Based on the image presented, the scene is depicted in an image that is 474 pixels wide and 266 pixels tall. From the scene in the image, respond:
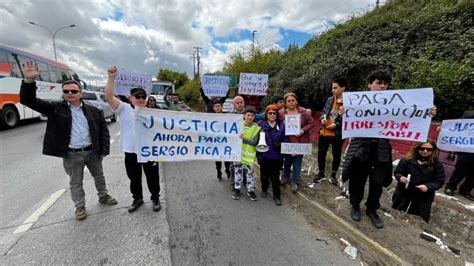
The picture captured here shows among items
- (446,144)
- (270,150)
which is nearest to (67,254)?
(270,150)

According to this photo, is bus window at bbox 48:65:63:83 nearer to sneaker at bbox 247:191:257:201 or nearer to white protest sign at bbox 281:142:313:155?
sneaker at bbox 247:191:257:201

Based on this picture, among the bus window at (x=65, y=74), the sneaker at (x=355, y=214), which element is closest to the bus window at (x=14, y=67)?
the bus window at (x=65, y=74)

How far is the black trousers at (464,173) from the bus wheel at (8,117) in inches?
573

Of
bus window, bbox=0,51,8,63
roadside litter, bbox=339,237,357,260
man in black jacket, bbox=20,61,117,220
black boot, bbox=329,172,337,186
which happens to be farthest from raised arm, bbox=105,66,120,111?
bus window, bbox=0,51,8,63

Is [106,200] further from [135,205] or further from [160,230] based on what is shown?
[160,230]

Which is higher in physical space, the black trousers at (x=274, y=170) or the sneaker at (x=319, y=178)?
the black trousers at (x=274, y=170)

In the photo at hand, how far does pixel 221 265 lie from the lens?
89.8 inches

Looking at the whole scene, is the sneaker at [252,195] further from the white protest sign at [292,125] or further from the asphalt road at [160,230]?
the white protest sign at [292,125]

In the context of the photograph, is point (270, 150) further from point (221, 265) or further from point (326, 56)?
point (326, 56)

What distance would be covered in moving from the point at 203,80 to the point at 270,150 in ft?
14.6

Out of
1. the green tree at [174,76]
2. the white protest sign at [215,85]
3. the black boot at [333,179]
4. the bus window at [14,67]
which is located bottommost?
the black boot at [333,179]

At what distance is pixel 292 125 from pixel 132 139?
2418 millimetres

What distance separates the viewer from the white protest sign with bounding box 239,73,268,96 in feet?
23.7

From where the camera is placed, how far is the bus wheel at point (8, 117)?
31.1 feet
